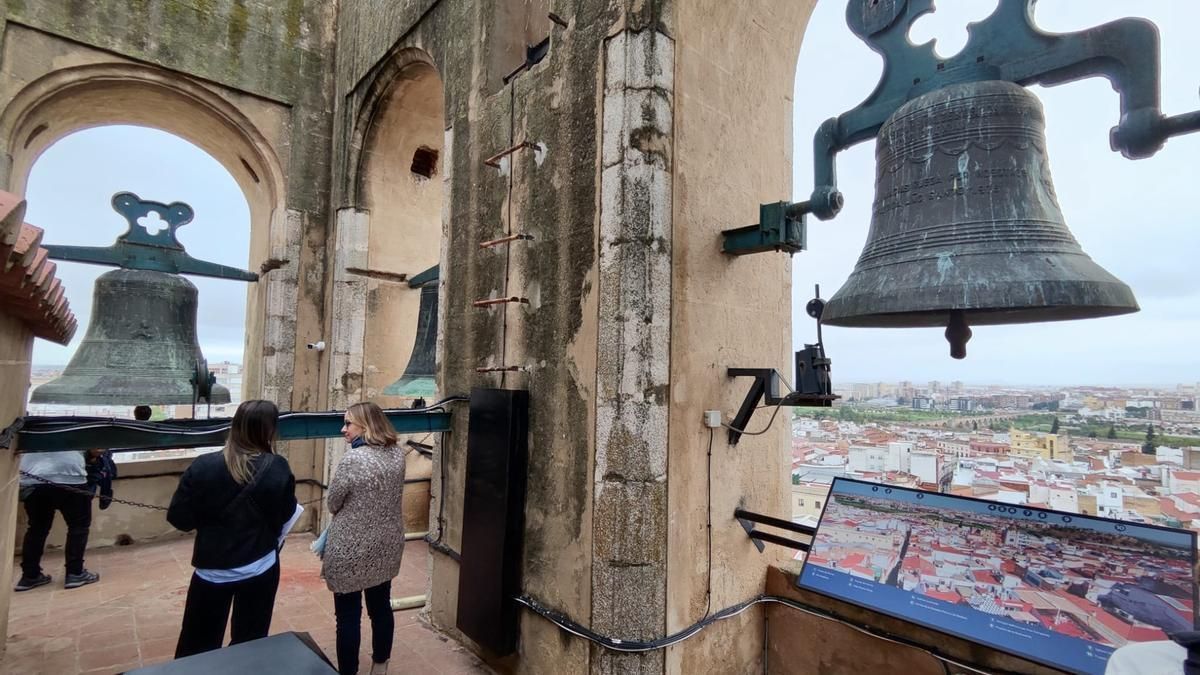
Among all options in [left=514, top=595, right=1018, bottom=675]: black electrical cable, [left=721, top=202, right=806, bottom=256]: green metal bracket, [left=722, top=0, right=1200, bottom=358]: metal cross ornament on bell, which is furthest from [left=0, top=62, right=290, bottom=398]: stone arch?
[left=722, top=0, right=1200, bottom=358]: metal cross ornament on bell

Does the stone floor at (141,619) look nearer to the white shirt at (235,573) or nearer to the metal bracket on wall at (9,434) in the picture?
the white shirt at (235,573)

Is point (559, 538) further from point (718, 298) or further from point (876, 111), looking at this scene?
point (876, 111)

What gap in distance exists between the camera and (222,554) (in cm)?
234

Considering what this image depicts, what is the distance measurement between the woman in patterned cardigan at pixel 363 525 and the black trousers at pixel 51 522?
9.98 feet

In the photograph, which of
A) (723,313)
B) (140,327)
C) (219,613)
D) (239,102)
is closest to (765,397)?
(723,313)

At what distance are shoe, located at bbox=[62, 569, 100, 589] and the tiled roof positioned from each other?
8.11ft

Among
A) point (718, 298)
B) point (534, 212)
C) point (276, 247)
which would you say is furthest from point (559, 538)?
point (276, 247)

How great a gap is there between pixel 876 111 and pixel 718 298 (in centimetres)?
104

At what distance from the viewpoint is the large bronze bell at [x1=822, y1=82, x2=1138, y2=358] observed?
1.70 m

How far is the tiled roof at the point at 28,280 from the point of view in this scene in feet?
5.17

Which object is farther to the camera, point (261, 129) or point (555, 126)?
point (261, 129)

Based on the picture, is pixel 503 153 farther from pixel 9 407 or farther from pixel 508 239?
pixel 9 407

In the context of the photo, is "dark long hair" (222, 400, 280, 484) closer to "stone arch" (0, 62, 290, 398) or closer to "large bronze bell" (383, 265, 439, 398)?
"large bronze bell" (383, 265, 439, 398)

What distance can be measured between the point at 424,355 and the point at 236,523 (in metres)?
2.76
